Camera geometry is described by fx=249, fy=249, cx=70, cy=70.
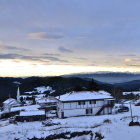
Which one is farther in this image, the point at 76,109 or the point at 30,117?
the point at 76,109

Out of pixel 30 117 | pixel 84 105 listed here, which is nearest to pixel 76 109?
pixel 84 105

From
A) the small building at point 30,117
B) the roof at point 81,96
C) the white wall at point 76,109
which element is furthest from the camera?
the roof at point 81,96

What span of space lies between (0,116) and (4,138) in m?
37.2

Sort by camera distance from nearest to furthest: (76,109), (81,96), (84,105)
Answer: (76,109), (84,105), (81,96)

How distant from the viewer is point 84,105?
167ft

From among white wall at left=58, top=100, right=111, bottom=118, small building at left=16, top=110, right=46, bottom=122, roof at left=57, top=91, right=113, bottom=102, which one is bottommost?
small building at left=16, top=110, right=46, bottom=122

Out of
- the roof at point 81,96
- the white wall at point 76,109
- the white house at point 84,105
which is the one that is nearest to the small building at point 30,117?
the white house at point 84,105

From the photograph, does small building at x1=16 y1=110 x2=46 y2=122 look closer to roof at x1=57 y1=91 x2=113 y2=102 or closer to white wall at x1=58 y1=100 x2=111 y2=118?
white wall at x1=58 y1=100 x2=111 y2=118

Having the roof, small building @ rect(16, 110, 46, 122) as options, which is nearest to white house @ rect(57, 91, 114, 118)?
the roof

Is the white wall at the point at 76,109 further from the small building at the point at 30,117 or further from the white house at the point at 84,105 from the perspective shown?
the small building at the point at 30,117

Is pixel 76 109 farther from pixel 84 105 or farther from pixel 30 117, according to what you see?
pixel 30 117

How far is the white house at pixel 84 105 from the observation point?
1972 inches

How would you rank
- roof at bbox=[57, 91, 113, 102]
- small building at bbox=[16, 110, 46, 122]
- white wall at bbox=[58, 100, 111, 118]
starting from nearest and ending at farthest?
small building at bbox=[16, 110, 46, 122] < white wall at bbox=[58, 100, 111, 118] < roof at bbox=[57, 91, 113, 102]

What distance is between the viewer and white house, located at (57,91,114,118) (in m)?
50.1
